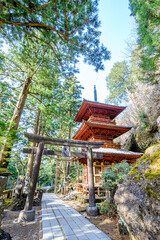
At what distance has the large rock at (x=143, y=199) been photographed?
71.6 inches

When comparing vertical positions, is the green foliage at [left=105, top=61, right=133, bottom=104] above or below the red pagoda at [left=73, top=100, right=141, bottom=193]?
above

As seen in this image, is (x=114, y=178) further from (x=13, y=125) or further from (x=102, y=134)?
(x=102, y=134)

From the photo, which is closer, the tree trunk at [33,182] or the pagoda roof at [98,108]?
the tree trunk at [33,182]

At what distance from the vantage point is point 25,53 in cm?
629

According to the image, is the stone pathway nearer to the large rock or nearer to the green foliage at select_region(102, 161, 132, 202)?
the large rock

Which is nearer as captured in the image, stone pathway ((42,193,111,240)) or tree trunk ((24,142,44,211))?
stone pathway ((42,193,111,240))

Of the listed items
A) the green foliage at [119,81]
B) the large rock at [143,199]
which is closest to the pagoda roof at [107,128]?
the large rock at [143,199]

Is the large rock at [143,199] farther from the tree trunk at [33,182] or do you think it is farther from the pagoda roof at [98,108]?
the pagoda roof at [98,108]

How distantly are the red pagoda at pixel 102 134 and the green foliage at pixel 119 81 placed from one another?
8.49m

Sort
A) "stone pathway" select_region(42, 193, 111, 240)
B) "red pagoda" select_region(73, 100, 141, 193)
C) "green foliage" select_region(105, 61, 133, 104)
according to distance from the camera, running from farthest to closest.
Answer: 1. "green foliage" select_region(105, 61, 133, 104)
2. "red pagoda" select_region(73, 100, 141, 193)
3. "stone pathway" select_region(42, 193, 111, 240)

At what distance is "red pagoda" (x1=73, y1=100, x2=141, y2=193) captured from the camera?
952 cm

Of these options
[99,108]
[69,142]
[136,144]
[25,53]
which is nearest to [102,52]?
[25,53]

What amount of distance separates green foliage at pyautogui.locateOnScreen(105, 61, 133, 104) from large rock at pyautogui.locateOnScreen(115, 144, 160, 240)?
1916 cm

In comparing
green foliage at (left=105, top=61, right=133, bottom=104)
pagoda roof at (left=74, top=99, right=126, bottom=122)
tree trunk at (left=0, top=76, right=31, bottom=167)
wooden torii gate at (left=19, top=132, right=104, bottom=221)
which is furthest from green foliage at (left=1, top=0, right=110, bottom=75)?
green foliage at (left=105, top=61, right=133, bottom=104)
